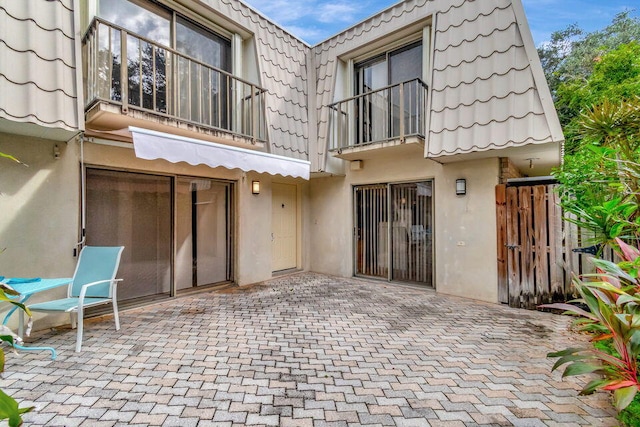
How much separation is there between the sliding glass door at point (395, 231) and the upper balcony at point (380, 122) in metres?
1.52

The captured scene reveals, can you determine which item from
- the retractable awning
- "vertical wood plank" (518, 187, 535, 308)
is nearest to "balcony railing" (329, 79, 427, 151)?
the retractable awning

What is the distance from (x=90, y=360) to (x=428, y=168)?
10150 millimetres

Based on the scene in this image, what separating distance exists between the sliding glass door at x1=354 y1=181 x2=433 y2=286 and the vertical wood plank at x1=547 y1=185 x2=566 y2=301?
11.1ft

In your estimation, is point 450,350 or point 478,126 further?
point 478,126

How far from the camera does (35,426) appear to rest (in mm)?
3746

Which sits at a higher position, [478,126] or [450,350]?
[478,126]

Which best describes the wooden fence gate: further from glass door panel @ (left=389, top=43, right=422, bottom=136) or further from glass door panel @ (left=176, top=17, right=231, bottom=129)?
glass door panel @ (left=176, top=17, right=231, bottom=129)

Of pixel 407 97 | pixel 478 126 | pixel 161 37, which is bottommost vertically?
pixel 478 126

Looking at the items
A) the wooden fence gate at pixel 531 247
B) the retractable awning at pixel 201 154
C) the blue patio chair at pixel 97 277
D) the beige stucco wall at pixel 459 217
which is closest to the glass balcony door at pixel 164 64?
the retractable awning at pixel 201 154

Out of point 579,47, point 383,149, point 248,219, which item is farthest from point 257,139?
point 579,47

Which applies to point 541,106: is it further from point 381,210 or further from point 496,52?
point 381,210

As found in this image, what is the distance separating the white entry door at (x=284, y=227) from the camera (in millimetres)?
13321

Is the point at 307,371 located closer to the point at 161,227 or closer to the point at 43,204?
the point at 161,227

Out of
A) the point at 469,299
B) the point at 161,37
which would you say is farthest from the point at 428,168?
the point at 161,37
